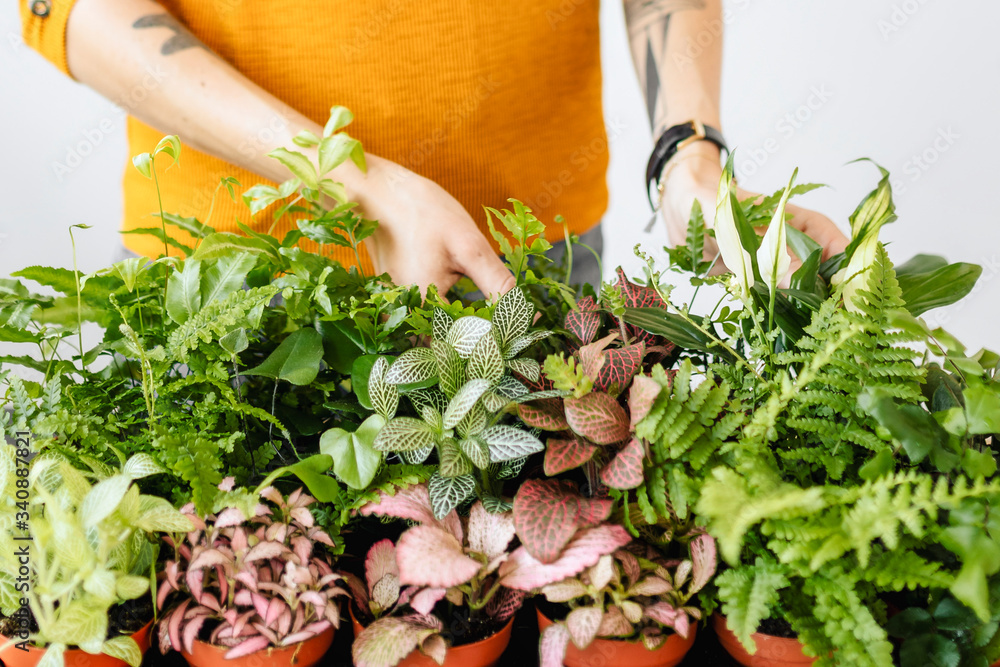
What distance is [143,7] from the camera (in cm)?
99

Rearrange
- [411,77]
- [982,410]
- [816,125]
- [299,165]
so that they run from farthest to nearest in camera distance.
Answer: [816,125], [411,77], [299,165], [982,410]

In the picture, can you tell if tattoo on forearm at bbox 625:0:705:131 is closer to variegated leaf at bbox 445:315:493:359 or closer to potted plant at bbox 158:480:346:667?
variegated leaf at bbox 445:315:493:359

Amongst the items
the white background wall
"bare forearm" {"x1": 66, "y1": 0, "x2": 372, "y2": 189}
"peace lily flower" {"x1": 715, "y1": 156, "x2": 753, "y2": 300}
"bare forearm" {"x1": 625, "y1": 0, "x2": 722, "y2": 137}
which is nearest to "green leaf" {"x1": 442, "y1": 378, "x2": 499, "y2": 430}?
"peace lily flower" {"x1": 715, "y1": 156, "x2": 753, "y2": 300}

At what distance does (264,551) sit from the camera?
1.53ft

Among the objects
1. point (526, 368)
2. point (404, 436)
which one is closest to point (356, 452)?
point (404, 436)

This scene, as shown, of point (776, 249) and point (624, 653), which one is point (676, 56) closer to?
point (776, 249)

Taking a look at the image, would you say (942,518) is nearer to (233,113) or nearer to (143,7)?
(233,113)

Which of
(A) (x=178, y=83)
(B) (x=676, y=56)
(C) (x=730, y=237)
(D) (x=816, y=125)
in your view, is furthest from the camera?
(D) (x=816, y=125)

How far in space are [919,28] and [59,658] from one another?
2839 mm

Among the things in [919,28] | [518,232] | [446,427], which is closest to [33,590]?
[446,427]

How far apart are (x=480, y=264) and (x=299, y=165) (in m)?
0.22

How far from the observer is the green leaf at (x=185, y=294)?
1.83 feet

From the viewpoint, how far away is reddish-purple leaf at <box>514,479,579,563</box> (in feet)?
1.43

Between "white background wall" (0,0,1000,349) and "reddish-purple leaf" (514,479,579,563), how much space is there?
1.96 m
